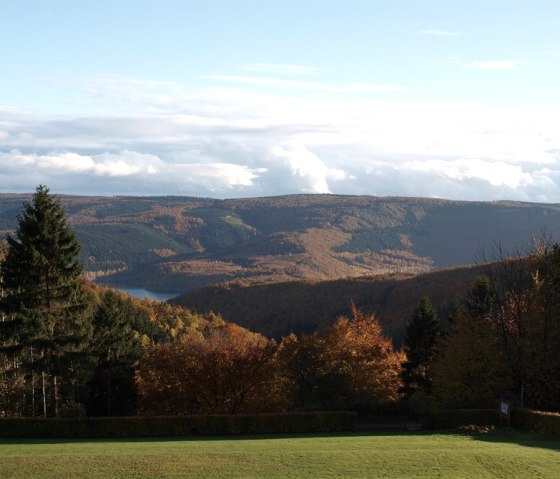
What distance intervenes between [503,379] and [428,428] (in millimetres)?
10275

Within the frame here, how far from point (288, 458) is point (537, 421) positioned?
18.0 meters

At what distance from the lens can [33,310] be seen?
46969mm

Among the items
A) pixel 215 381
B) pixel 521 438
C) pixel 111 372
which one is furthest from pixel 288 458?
pixel 111 372

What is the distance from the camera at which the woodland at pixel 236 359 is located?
48.5 metres

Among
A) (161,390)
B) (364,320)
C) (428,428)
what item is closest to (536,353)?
(428,428)

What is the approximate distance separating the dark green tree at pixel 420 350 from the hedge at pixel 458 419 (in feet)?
60.5

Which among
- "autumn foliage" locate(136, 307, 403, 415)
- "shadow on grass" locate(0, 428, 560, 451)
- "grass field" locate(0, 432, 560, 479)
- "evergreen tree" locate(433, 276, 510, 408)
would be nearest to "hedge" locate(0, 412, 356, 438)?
"shadow on grass" locate(0, 428, 560, 451)

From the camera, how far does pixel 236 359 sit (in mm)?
57031

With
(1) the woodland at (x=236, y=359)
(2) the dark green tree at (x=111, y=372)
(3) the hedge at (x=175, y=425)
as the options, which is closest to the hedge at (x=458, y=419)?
(1) the woodland at (x=236, y=359)

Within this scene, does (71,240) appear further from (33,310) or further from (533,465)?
(533,465)

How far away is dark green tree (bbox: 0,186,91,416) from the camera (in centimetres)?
4750

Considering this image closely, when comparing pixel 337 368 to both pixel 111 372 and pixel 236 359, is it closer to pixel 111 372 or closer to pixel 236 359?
pixel 236 359

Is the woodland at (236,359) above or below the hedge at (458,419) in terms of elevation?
above

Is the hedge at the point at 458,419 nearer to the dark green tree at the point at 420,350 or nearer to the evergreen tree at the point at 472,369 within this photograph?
the evergreen tree at the point at 472,369
